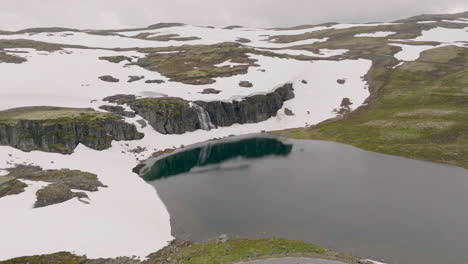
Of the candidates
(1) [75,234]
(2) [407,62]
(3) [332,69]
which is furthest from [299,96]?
(1) [75,234]

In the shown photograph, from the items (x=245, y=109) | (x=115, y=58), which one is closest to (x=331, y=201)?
(x=245, y=109)

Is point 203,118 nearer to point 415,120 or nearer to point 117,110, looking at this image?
point 117,110

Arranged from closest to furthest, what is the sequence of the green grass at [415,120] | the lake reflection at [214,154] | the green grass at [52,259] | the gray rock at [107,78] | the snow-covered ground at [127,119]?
the green grass at [52,259], the snow-covered ground at [127,119], the lake reflection at [214,154], the green grass at [415,120], the gray rock at [107,78]

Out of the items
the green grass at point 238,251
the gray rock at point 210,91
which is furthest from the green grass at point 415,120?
the green grass at point 238,251

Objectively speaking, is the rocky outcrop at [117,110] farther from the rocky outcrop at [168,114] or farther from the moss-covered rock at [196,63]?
the moss-covered rock at [196,63]

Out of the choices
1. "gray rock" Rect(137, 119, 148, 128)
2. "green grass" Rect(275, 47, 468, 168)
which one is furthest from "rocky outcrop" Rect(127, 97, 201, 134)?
"green grass" Rect(275, 47, 468, 168)

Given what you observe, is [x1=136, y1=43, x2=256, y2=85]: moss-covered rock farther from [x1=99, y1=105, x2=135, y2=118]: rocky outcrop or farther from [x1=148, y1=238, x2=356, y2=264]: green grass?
[x1=148, y1=238, x2=356, y2=264]: green grass
